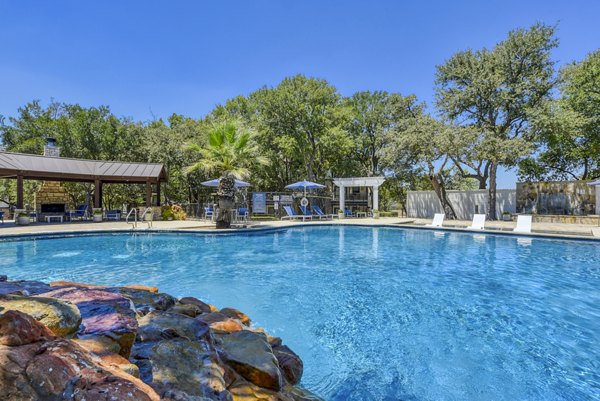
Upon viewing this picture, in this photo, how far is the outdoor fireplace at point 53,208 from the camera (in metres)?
17.8

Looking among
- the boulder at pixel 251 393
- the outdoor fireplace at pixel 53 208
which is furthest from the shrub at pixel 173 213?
the boulder at pixel 251 393

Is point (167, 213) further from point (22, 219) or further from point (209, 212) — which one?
point (22, 219)

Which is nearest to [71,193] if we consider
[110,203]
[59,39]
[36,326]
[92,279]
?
[110,203]

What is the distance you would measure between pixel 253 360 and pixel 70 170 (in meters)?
18.8

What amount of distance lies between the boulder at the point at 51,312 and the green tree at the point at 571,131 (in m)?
21.7

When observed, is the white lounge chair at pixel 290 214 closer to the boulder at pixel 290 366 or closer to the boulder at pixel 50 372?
the boulder at pixel 290 366

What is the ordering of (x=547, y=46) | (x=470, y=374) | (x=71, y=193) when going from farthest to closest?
(x=71, y=193)
(x=547, y=46)
(x=470, y=374)

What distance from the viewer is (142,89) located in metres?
22.7

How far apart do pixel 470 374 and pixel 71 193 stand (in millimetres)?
29344

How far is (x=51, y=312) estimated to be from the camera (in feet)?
6.88

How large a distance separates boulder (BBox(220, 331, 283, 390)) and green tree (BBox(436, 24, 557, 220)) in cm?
1896

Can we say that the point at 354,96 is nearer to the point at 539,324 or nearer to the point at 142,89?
the point at 142,89

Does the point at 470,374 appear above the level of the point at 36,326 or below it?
below

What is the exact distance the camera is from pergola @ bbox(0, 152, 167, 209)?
1561cm
